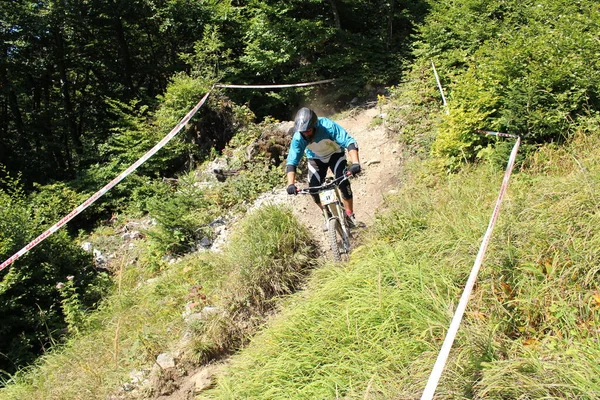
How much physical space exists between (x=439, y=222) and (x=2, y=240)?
7117mm

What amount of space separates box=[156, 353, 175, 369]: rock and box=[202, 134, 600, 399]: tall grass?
3.36 feet

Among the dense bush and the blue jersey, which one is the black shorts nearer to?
the blue jersey

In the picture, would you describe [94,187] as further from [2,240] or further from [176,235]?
[176,235]

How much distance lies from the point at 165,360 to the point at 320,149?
3192mm

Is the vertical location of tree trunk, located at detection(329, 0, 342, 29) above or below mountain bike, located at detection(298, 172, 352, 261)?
above

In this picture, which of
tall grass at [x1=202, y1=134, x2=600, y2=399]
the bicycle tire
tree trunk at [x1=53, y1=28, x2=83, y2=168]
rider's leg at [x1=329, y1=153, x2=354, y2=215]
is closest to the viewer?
tall grass at [x1=202, y1=134, x2=600, y2=399]

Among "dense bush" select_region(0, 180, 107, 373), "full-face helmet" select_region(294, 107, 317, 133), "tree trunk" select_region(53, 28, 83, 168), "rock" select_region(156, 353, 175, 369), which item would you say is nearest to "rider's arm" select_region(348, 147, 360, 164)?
"full-face helmet" select_region(294, 107, 317, 133)

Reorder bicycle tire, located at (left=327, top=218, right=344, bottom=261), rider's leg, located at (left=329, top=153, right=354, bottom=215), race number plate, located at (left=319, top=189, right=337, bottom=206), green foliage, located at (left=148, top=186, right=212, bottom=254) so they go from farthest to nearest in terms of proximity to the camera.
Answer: green foliage, located at (left=148, top=186, right=212, bottom=254) < rider's leg, located at (left=329, top=153, right=354, bottom=215) < race number plate, located at (left=319, top=189, right=337, bottom=206) < bicycle tire, located at (left=327, top=218, right=344, bottom=261)

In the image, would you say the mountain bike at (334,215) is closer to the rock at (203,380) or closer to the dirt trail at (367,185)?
the dirt trail at (367,185)

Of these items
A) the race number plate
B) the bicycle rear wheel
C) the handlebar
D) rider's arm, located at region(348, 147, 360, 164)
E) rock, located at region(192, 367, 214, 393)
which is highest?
rider's arm, located at region(348, 147, 360, 164)

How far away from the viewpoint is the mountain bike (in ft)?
16.0

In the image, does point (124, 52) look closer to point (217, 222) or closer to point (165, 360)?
point (217, 222)

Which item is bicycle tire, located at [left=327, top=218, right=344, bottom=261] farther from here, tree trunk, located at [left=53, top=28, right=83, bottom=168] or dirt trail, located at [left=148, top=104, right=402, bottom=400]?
tree trunk, located at [left=53, top=28, right=83, bottom=168]

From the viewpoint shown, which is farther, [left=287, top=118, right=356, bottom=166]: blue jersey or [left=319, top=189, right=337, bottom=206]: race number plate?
[left=287, top=118, right=356, bottom=166]: blue jersey
